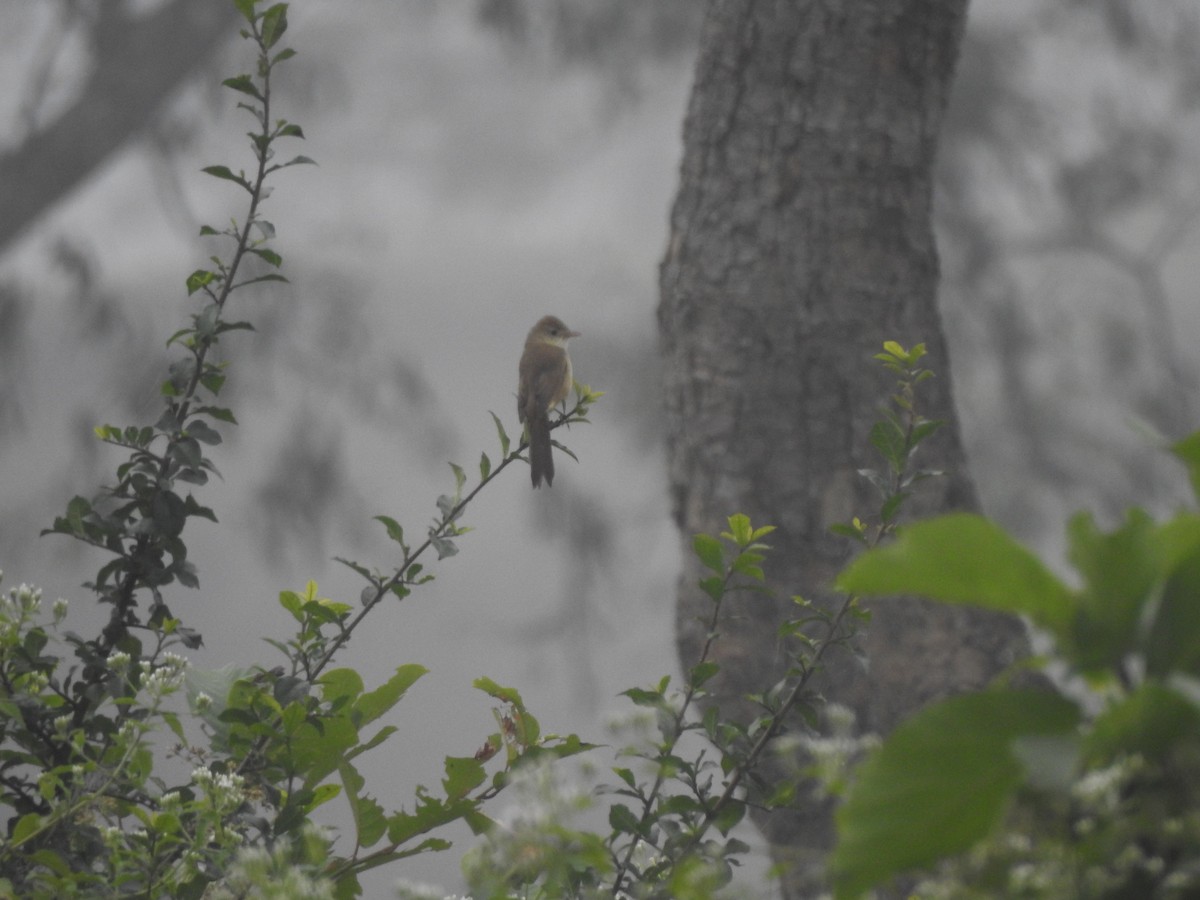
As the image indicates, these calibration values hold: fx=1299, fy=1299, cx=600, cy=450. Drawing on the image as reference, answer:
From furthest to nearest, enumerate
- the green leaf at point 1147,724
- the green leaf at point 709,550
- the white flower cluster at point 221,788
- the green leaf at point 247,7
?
the green leaf at point 247,7
the green leaf at point 709,550
the white flower cluster at point 221,788
the green leaf at point 1147,724

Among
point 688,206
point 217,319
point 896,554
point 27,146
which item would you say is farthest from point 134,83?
point 896,554

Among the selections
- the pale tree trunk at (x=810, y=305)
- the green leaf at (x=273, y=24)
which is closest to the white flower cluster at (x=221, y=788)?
the green leaf at (x=273, y=24)

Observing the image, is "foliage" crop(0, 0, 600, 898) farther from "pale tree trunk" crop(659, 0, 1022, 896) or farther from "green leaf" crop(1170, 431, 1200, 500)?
"pale tree trunk" crop(659, 0, 1022, 896)

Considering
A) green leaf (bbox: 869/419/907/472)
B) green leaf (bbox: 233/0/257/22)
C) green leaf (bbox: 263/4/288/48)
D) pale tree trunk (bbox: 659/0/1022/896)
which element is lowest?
green leaf (bbox: 869/419/907/472)

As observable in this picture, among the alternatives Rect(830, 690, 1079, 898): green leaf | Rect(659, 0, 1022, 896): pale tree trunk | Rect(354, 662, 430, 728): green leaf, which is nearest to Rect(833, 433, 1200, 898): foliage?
Rect(830, 690, 1079, 898): green leaf

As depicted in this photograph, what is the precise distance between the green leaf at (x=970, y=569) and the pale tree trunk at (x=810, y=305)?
5.74 ft

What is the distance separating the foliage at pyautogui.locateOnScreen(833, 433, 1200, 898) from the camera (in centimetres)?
41

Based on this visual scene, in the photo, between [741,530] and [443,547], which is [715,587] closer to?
[741,530]

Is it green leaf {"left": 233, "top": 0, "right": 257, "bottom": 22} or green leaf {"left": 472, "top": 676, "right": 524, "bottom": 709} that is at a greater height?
green leaf {"left": 233, "top": 0, "right": 257, "bottom": 22}

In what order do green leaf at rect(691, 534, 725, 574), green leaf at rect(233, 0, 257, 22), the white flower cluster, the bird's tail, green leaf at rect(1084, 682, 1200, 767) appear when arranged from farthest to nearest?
the bird's tail < green leaf at rect(233, 0, 257, 22) < green leaf at rect(691, 534, 725, 574) < the white flower cluster < green leaf at rect(1084, 682, 1200, 767)

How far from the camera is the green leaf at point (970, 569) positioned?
44 cm

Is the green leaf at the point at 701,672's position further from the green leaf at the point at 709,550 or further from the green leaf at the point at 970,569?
the green leaf at the point at 970,569

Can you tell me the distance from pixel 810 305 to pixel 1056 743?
→ 1.91m

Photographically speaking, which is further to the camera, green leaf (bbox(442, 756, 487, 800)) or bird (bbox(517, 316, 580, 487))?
bird (bbox(517, 316, 580, 487))
